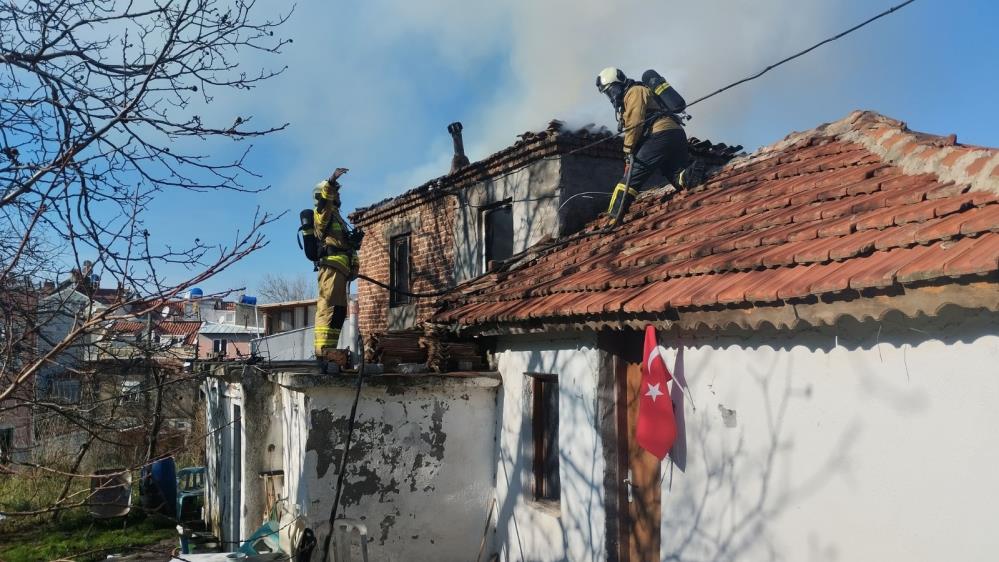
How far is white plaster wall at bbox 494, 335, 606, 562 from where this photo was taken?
595 centimetres

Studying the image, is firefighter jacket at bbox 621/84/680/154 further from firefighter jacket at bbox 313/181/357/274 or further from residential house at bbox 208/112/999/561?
firefighter jacket at bbox 313/181/357/274

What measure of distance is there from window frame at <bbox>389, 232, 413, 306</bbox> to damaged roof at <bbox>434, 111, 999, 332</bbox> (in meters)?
4.08

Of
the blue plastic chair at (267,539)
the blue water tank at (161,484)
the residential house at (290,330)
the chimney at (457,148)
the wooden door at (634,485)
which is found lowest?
the blue water tank at (161,484)

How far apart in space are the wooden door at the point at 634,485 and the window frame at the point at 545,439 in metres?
1.03

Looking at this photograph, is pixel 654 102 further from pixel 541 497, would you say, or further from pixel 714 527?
pixel 714 527

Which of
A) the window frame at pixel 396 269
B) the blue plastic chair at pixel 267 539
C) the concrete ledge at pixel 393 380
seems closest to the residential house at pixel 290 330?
the window frame at pixel 396 269

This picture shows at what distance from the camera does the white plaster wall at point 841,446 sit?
327 centimetres

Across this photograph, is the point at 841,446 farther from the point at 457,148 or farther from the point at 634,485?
the point at 457,148

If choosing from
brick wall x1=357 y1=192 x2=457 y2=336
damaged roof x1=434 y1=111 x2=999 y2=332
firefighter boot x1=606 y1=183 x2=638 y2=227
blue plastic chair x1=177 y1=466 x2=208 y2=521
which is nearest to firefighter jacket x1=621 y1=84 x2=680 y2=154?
firefighter boot x1=606 y1=183 x2=638 y2=227

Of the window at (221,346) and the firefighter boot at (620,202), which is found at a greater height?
the firefighter boot at (620,202)

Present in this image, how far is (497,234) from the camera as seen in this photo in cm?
1059

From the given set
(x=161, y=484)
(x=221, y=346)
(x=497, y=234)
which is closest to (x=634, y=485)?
(x=497, y=234)

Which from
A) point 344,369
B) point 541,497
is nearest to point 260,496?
point 344,369

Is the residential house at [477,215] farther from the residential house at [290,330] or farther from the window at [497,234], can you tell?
the residential house at [290,330]
